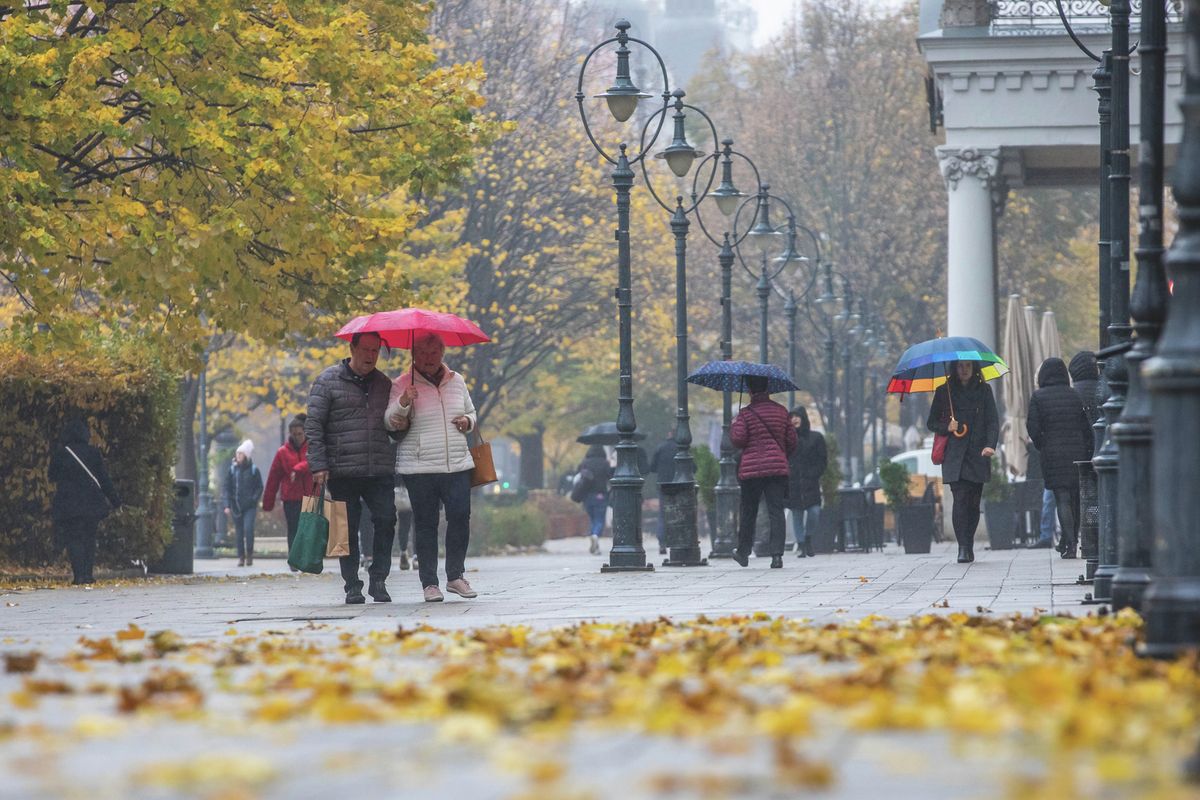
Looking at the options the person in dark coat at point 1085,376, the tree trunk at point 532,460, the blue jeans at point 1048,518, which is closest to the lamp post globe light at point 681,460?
the person in dark coat at point 1085,376

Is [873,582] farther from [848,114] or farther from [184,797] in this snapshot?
[848,114]

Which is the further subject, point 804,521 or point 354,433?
point 804,521

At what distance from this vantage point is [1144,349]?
9.82 meters

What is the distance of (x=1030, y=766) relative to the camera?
183 inches

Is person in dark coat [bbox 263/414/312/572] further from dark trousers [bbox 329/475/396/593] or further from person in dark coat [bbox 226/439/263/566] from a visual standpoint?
dark trousers [bbox 329/475/396/593]

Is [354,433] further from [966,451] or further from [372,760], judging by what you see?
[372,760]

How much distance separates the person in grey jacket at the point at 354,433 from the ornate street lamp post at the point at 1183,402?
7.34m

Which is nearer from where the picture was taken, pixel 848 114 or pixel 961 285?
pixel 961 285

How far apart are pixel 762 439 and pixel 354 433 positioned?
709 cm

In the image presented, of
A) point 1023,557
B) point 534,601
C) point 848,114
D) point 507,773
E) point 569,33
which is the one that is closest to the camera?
point 507,773

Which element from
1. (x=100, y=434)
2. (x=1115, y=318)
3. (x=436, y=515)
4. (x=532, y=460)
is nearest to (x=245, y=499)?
(x=100, y=434)

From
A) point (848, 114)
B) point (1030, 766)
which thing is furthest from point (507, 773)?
point (848, 114)

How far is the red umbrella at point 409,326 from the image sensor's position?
1370 centimetres

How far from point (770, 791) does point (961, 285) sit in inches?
1064
